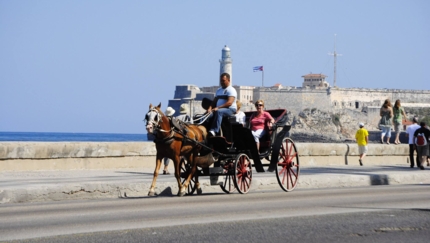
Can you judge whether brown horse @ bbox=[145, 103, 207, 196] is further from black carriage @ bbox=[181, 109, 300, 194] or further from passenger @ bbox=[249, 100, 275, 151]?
passenger @ bbox=[249, 100, 275, 151]

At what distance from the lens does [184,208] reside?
1081cm

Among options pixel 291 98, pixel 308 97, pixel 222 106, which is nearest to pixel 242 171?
pixel 222 106

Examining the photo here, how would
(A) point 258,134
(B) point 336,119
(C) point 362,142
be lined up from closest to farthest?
(A) point 258,134 → (C) point 362,142 → (B) point 336,119

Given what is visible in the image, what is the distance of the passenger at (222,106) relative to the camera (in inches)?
531

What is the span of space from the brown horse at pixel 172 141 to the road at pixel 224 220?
510 mm

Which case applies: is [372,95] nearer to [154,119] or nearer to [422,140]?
[422,140]

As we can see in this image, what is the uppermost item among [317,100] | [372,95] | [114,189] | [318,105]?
[372,95]

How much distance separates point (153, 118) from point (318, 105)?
149632 millimetres

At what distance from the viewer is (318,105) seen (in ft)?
527

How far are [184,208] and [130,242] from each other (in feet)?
10.6

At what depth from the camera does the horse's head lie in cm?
1243

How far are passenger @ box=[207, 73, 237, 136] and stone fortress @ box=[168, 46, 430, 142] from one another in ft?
436

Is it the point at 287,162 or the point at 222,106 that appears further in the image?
the point at 287,162

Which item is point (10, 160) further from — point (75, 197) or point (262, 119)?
point (262, 119)
